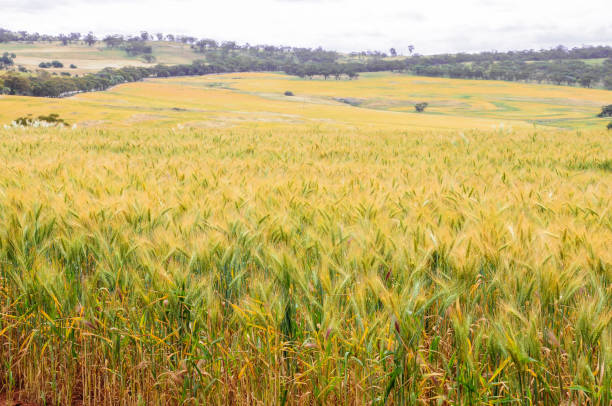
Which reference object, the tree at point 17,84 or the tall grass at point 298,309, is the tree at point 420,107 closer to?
the tree at point 17,84

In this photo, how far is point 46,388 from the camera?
2.20 metres

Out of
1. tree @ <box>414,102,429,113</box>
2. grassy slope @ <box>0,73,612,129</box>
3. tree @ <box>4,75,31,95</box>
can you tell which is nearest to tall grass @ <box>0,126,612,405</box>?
grassy slope @ <box>0,73,612,129</box>

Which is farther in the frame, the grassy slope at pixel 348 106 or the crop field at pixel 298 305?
the grassy slope at pixel 348 106

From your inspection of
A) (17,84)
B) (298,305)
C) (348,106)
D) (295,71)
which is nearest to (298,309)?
(298,305)

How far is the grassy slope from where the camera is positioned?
242 ft

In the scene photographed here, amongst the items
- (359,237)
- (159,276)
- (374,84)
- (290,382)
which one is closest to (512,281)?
(359,237)

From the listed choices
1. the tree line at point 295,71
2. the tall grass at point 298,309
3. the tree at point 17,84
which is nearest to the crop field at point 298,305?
the tall grass at point 298,309

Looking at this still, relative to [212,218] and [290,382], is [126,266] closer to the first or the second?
[212,218]

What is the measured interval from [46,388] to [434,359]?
1762 mm

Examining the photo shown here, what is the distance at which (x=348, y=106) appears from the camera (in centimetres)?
11669

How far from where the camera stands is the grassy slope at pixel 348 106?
7371 cm

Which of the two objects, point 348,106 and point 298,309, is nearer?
point 298,309

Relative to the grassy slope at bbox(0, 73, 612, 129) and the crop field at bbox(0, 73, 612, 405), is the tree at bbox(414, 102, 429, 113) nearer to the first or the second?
the grassy slope at bbox(0, 73, 612, 129)

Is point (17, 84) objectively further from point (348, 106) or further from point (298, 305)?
point (298, 305)
